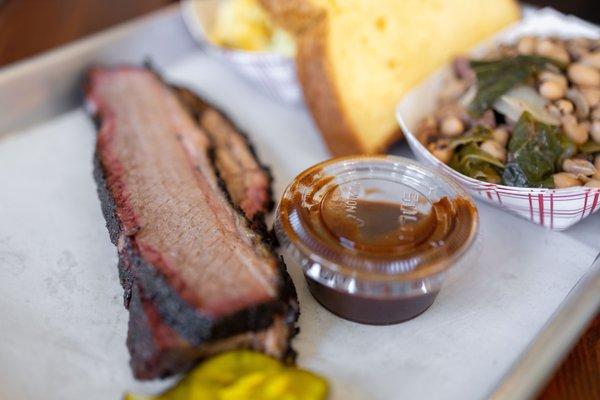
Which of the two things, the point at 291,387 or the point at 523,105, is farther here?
the point at 523,105

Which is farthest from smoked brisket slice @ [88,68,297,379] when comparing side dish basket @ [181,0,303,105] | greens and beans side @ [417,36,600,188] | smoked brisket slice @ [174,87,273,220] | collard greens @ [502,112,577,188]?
collard greens @ [502,112,577,188]

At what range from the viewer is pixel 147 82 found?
2291 millimetres

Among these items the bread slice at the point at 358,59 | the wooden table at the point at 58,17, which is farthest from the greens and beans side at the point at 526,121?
the wooden table at the point at 58,17

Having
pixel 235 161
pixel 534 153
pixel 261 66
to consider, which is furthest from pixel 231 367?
pixel 261 66

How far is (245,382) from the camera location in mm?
1253

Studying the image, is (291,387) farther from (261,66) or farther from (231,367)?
(261,66)

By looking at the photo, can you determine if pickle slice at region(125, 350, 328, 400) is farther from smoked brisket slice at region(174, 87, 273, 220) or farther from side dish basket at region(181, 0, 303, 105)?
side dish basket at region(181, 0, 303, 105)

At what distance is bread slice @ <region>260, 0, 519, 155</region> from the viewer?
2057 millimetres

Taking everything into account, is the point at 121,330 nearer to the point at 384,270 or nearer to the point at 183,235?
the point at 183,235

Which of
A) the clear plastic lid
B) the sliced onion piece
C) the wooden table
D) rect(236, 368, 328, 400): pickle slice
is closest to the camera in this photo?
rect(236, 368, 328, 400): pickle slice

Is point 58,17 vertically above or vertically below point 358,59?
above

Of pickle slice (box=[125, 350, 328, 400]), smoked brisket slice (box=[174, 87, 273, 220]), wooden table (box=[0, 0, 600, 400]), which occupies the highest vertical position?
wooden table (box=[0, 0, 600, 400])

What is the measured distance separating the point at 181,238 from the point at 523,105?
1.07 metres

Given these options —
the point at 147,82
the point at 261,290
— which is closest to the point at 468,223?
the point at 261,290
